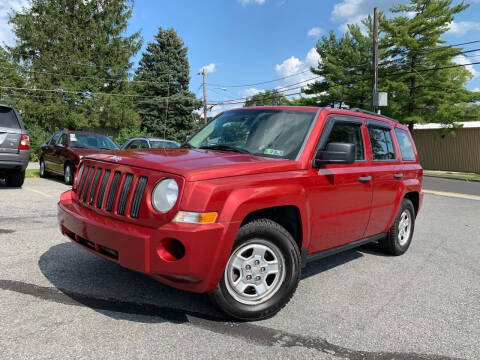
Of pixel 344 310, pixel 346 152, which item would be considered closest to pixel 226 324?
pixel 344 310

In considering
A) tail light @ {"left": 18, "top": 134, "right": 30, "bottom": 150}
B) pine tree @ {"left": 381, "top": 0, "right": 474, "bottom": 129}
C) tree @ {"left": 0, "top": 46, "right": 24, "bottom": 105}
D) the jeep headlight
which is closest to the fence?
pine tree @ {"left": 381, "top": 0, "right": 474, "bottom": 129}

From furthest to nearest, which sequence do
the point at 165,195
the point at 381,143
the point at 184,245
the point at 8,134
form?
the point at 8,134 < the point at 381,143 < the point at 165,195 < the point at 184,245

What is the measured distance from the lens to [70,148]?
1082 cm

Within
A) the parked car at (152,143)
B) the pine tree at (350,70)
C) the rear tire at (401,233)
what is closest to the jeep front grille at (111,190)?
the rear tire at (401,233)

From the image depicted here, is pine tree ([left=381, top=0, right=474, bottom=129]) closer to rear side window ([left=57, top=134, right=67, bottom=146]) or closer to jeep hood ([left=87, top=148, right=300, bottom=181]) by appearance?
rear side window ([left=57, top=134, right=67, bottom=146])

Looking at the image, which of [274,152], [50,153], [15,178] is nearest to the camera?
[274,152]

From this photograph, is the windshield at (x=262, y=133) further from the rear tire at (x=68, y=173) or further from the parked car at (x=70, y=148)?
the rear tire at (x=68, y=173)

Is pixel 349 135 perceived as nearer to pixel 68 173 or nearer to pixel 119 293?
pixel 119 293

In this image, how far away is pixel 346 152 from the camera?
11.1ft

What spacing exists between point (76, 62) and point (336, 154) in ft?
120

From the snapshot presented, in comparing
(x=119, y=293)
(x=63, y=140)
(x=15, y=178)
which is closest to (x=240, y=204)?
(x=119, y=293)

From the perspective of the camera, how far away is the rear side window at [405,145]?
5.28 meters

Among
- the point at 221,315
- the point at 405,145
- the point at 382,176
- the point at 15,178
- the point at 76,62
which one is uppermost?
the point at 76,62

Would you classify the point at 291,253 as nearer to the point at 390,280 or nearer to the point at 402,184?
the point at 390,280
